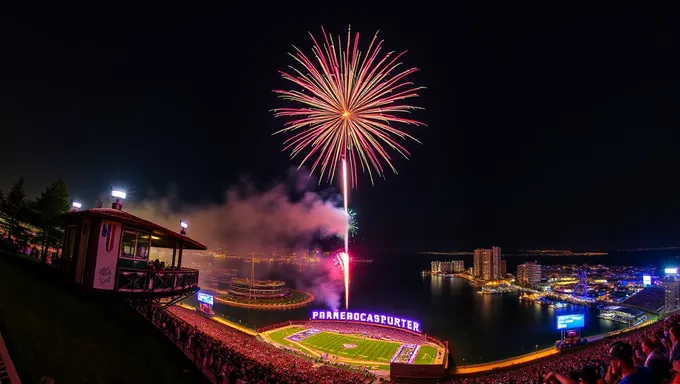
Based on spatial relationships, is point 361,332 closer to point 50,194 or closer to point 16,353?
point 50,194

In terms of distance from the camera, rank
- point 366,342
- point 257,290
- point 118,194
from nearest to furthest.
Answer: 1. point 118,194
2. point 366,342
3. point 257,290

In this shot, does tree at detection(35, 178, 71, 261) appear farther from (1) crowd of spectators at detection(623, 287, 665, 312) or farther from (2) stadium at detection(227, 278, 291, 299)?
(1) crowd of spectators at detection(623, 287, 665, 312)

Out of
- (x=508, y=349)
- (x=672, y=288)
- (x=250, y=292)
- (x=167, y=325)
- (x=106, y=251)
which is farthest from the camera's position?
(x=250, y=292)

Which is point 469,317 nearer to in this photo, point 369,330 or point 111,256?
point 369,330

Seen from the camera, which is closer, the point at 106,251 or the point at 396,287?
the point at 106,251

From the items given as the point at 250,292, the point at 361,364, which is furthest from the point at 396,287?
the point at 361,364

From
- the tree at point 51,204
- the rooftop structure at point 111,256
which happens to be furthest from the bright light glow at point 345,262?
the rooftop structure at point 111,256

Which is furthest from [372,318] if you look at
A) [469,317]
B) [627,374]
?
[627,374]
